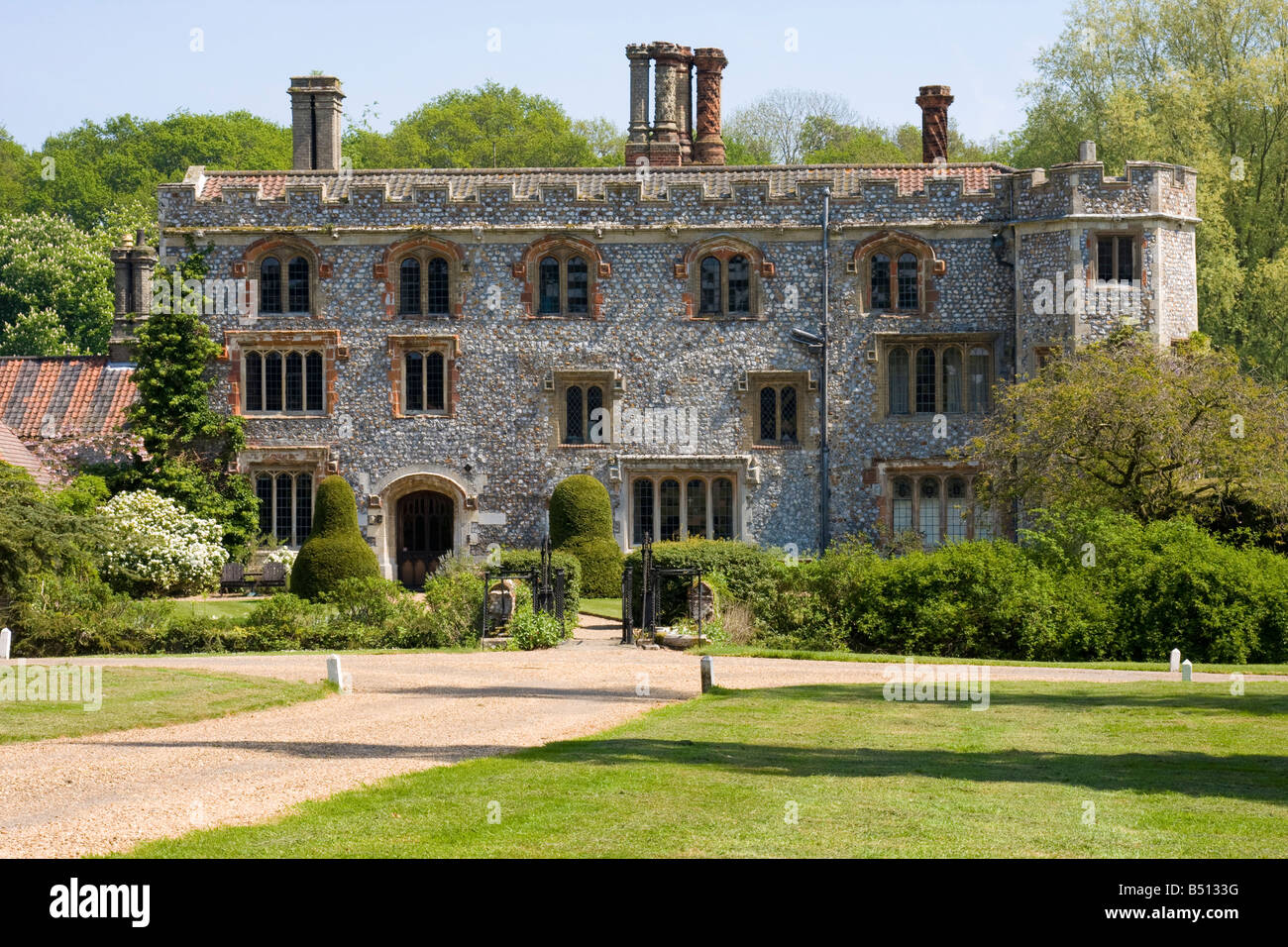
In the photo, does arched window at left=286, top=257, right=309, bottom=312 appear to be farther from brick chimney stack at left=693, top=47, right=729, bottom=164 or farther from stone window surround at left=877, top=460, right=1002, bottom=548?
stone window surround at left=877, top=460, right=1002, bottom=548

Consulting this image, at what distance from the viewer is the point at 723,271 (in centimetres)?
3488

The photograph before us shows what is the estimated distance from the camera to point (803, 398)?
3478cm

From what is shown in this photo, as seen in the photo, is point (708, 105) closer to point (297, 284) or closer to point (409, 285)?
point (409, 285)

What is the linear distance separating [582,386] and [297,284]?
6478mm

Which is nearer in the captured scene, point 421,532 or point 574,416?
point 574,416

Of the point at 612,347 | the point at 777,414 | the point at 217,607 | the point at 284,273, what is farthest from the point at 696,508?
the point at 217,607

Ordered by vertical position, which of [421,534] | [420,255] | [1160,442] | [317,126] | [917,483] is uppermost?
[317,126]

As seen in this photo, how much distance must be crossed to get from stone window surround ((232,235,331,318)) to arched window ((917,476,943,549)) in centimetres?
1329

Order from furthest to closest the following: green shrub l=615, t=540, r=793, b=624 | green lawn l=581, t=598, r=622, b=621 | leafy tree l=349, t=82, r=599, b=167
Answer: leafy tree l=349, t=82, r=599, b=167, green lawn l=581, t=598, r=622, b=621, green shrub l=615, t=540, r=793, b=624

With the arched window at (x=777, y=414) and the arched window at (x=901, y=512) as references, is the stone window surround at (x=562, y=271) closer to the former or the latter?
the arched window at (x=777, y=414)

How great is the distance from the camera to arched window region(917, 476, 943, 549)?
34.1 meters

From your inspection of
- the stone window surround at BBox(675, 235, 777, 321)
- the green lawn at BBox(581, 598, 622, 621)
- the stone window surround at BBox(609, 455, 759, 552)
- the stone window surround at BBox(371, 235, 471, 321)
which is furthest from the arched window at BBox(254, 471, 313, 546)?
the stone window surround at BBox(675, 235, 777, 321)
